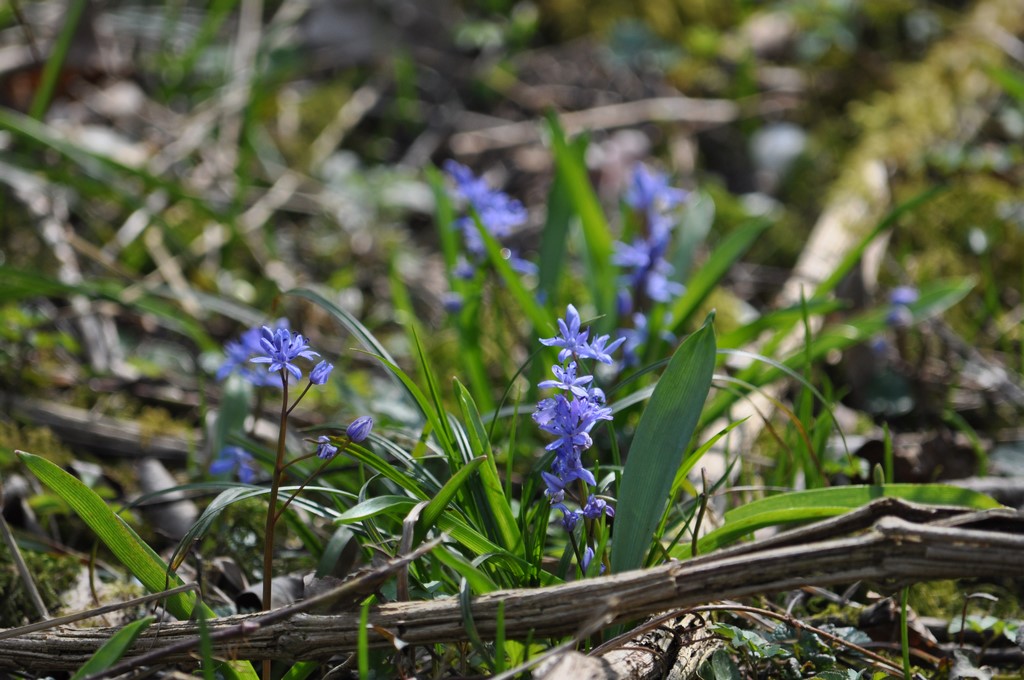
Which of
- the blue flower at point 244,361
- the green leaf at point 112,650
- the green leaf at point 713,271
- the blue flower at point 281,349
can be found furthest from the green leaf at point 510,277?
the green leaf at point 112,650

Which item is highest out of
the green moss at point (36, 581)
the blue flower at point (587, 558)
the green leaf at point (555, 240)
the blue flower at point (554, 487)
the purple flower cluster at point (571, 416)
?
the green leaf at point (555, 240)

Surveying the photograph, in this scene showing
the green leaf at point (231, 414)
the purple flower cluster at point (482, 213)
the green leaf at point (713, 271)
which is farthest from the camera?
the green leaf at point (713, 271)

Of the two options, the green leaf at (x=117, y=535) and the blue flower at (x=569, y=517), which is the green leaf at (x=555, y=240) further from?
the green leaf at (x=117, y=535)

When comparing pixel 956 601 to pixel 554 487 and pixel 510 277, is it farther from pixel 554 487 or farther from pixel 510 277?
pixel 510 277

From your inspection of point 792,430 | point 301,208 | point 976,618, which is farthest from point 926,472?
point 301,208

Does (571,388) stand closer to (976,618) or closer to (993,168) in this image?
(976,618)
